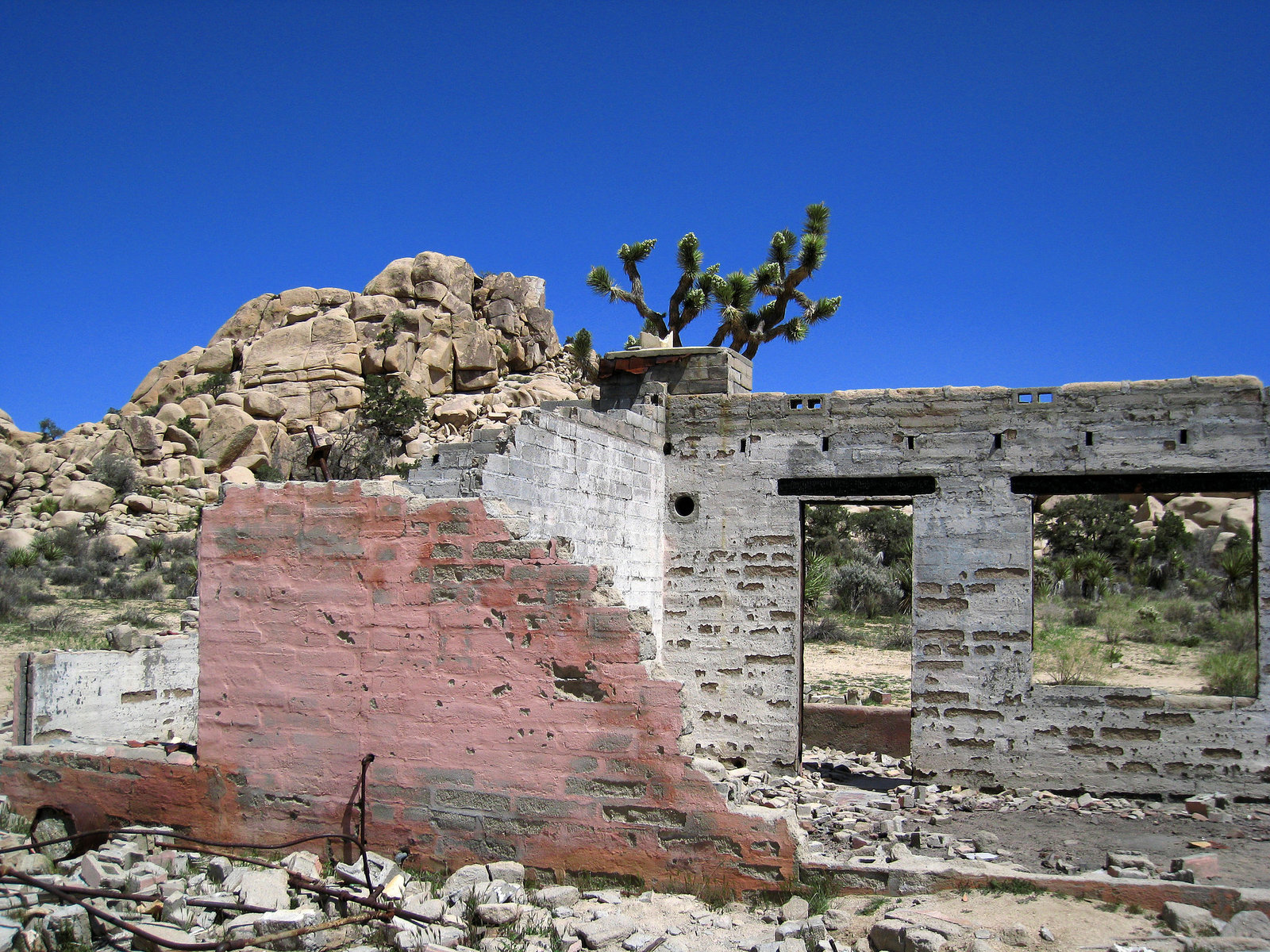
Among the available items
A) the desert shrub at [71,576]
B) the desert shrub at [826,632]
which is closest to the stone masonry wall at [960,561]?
the desert shrub at [826,632]

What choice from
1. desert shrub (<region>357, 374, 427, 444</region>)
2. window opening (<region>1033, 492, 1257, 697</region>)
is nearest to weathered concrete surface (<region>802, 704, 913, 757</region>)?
window opening (<region>1033, 492, 1257, 697</region>)

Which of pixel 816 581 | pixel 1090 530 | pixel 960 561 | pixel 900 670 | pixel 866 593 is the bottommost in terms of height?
pixel 900 670

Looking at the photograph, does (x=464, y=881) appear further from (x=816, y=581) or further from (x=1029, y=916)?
(x=816, y=581)

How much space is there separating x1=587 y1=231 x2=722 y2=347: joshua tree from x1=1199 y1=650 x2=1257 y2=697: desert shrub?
1325 cm

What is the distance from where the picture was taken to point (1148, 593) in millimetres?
28875

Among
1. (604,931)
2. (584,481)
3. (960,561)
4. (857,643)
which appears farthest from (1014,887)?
(857,643)

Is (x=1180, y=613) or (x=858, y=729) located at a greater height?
(x=1180, y=613)

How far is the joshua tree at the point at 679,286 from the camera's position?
81.1 ft

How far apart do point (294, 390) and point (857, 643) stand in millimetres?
26860

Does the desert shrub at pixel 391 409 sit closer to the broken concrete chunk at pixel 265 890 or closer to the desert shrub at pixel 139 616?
the desert shrub at pixel 139 616

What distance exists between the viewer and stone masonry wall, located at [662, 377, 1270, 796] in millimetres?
9305

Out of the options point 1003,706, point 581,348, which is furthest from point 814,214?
point 1003,706

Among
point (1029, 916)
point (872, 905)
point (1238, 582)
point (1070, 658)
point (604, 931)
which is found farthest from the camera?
point (1238, 582)

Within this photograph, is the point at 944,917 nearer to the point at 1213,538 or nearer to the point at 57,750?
the point at 57,750
